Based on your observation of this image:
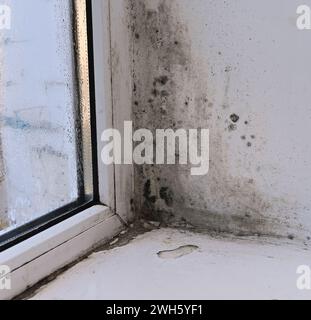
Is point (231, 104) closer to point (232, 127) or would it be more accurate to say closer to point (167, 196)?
point (232, 127)

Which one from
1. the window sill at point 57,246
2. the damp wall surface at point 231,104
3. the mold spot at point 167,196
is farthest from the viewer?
the mold spot at point 167,196

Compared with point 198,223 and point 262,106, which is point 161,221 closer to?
point 198,223

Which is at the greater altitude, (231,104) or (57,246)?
(231,104)

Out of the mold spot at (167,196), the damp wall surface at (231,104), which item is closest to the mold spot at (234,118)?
the damp wall surface at (231,104)

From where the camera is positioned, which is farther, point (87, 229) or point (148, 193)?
point (148, 193)

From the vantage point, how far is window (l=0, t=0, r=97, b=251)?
90 centimetres

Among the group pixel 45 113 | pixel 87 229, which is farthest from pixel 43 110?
pixel 87 229

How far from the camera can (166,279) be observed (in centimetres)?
76

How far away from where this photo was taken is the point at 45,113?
3.09 feet

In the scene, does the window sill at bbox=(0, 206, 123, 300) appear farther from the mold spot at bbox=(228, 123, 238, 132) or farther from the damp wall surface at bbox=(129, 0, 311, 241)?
the mold spot at bbox=(228, 123, 238, 132)

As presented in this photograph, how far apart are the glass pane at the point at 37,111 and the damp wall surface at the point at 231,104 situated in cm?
13

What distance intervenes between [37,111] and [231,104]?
37cm

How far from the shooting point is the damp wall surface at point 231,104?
2.70 feet

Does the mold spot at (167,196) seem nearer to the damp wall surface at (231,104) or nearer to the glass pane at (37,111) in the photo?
the damp wall surface at (231,104)
